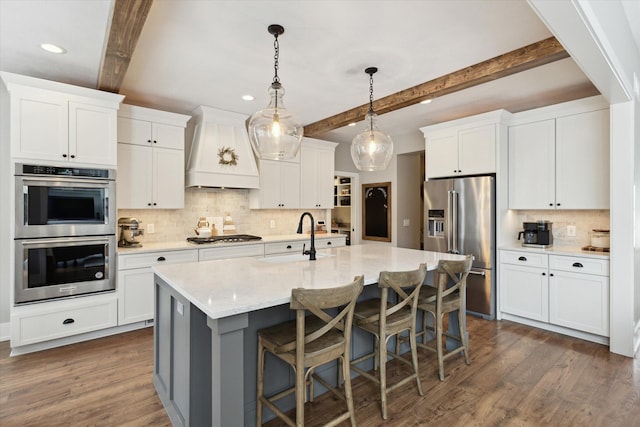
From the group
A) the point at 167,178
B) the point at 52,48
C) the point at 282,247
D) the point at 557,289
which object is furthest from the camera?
the point at 282,247

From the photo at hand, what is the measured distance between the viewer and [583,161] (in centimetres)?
349

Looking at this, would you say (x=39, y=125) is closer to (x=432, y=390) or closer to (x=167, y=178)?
(x=167, y=178)

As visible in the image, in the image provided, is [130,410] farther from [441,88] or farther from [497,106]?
[497,106]

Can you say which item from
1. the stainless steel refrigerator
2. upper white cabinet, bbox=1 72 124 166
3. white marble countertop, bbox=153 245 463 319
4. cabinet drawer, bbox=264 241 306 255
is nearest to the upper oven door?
upper white cabinet, bbox=1 72 124 166

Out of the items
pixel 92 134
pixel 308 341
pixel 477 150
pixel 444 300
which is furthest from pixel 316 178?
pixel 308 341

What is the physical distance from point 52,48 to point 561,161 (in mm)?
4975

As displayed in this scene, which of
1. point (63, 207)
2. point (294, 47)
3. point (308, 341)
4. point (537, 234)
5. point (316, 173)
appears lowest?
point (308, 341)

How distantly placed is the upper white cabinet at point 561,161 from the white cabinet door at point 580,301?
779mm

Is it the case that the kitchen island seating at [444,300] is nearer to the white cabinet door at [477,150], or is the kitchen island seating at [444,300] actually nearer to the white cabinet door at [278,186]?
the white cabinet door at [477,150]

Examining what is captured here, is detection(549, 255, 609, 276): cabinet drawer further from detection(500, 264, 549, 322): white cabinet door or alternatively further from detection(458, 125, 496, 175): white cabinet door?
detection(458, 125, 496, 175): white cabinet door

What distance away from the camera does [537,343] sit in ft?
10.6

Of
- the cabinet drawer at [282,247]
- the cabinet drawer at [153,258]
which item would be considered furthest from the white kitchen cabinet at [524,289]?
the cabinet drawer at [153,258]

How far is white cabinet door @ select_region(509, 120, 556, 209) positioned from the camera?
146 inches

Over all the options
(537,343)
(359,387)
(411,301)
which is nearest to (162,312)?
(359,387)
